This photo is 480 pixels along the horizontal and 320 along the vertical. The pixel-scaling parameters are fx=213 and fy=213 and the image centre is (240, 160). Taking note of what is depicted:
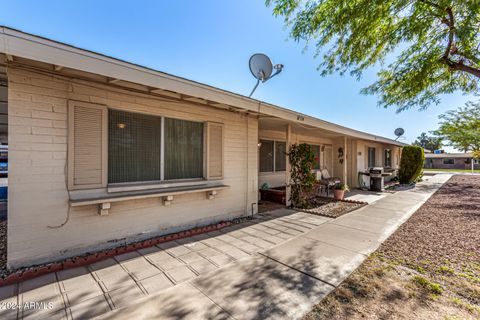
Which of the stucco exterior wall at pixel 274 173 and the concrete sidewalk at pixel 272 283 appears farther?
the stucco exterior wall at pixel 274 173

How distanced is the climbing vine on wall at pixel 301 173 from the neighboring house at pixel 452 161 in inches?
1883

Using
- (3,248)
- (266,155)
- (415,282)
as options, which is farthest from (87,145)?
(266,155)

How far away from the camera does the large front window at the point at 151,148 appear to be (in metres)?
3.50

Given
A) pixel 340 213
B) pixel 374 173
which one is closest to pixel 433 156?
pixel 374 173

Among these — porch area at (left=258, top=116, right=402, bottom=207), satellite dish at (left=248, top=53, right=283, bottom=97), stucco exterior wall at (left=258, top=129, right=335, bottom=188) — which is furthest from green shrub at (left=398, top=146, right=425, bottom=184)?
satellite dish at (left=248, top=53, right=283, bottom=97)

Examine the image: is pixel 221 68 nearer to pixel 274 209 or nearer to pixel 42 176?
pixel 274 209

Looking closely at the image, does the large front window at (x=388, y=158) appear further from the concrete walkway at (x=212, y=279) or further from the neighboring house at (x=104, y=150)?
the neighboring house at (x=104, y=150)

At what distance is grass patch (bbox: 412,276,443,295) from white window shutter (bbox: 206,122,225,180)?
3628mm

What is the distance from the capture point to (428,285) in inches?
99.5

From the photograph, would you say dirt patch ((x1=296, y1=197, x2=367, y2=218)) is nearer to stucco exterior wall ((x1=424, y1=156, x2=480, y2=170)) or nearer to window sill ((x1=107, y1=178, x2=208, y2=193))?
window sill ((x1=107, y1=178, x2=208, y2=193))

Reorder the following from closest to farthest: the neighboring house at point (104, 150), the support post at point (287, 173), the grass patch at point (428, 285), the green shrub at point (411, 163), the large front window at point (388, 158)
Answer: the grass patch at point (428, 285)
the neighboring house at point (104, 150)
the support post at point (287, 173)
the green shrub at point (411, 163)
the large front window at point (388, 158)

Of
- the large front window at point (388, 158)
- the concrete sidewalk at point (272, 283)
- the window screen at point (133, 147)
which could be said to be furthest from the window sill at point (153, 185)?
the large front window at point (388, 158)

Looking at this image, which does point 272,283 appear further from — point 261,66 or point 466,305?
point 261,66

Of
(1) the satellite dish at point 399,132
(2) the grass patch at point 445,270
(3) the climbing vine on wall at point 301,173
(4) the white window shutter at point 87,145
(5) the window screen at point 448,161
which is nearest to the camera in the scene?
(2) the grass patch at point 445,270
